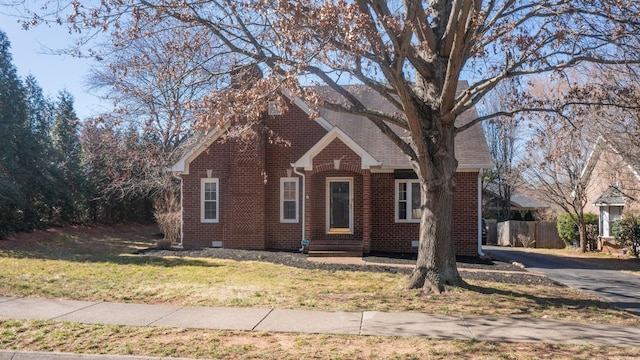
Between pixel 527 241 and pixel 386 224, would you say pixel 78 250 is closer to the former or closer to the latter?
pixel 386 224

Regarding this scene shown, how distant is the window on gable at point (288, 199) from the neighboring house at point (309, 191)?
37 millimetres

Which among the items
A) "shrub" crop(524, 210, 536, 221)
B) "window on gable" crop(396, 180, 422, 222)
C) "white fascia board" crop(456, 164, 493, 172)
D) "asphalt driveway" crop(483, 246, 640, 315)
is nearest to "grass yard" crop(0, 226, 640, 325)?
"asphalt driveway" crop(483, 246, 640, 315)

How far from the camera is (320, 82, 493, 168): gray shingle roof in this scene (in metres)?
17.8

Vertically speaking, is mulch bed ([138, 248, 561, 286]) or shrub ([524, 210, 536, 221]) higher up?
shrub ([524, 210, 536, 221])

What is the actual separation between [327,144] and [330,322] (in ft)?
33.2

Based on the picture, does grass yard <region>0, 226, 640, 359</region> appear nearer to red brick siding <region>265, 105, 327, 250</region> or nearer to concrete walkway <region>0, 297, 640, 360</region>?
concrete walkway <region>0, 297, 640, 360</region>

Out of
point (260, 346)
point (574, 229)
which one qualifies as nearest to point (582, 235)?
point (574, 229)

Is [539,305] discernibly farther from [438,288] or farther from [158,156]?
[158,156]

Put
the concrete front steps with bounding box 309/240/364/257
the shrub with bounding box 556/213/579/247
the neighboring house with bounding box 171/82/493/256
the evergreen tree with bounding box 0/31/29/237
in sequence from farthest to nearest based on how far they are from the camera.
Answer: the shrub with bounding box 556/213/579/247, the evergreen tree with bounding box 0/31/29/237, the neighboring house with bounding box 171/82/493/256, the concrete front steps with bounding box 309/240/364/257

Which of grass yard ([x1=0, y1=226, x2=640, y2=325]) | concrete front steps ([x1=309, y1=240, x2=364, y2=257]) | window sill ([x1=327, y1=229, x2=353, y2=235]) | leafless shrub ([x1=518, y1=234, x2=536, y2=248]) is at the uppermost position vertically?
window sill ([x1=327, y1=229, x2=353, y2=235])

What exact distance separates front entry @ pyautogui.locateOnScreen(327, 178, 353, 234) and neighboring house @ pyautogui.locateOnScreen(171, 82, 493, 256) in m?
0.04

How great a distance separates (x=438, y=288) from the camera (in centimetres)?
996

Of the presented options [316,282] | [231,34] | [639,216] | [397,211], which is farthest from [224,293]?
[639,216]

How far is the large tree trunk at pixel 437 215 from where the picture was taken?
1024 centimetres
